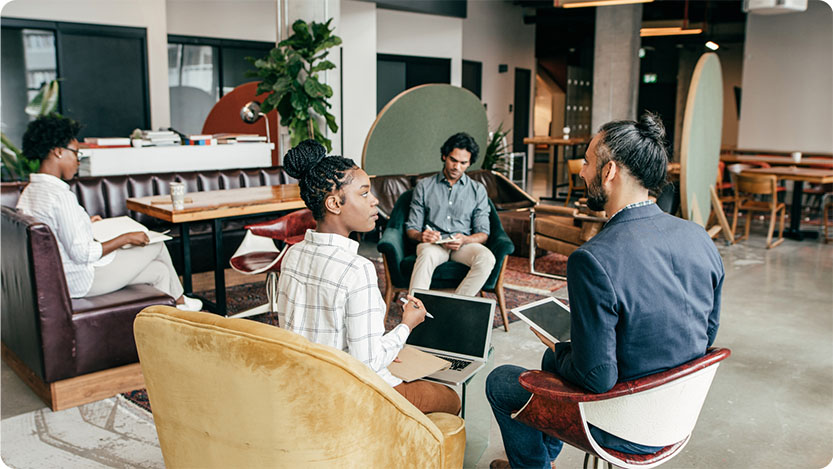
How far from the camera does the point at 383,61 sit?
10.8 metres

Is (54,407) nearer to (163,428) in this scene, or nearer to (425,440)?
(163,428)

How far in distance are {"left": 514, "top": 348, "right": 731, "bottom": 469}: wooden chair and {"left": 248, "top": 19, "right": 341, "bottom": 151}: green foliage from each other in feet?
15.1

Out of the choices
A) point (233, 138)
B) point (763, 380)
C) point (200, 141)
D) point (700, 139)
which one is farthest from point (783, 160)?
point (200, 141)

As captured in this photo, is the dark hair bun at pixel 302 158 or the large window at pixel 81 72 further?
the large window at pixel 81 72

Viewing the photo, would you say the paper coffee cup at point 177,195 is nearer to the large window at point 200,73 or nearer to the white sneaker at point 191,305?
the white sneaker at point 191,305

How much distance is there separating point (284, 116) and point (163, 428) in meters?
4.90

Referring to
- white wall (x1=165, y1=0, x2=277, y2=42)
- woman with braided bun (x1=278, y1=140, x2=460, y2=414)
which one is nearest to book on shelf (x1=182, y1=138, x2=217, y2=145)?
white wall (x1=165, y1=0, x2=277, y2=42)

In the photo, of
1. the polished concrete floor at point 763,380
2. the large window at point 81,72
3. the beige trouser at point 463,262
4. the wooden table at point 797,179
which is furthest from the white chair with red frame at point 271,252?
the wooden table at point 797,179

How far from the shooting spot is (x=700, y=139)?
5.80 m

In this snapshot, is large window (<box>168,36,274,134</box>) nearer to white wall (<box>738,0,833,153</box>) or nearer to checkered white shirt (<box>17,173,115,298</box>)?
checkered white shirt (<box>17,173,115,298</box>)

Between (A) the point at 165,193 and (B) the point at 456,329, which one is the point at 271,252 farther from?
(B) the point at 456,329

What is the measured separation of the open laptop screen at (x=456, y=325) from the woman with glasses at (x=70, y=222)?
191cm

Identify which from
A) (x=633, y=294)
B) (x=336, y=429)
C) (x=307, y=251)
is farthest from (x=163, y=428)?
(x=633, y=294)

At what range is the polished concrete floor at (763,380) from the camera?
9.10 feet
